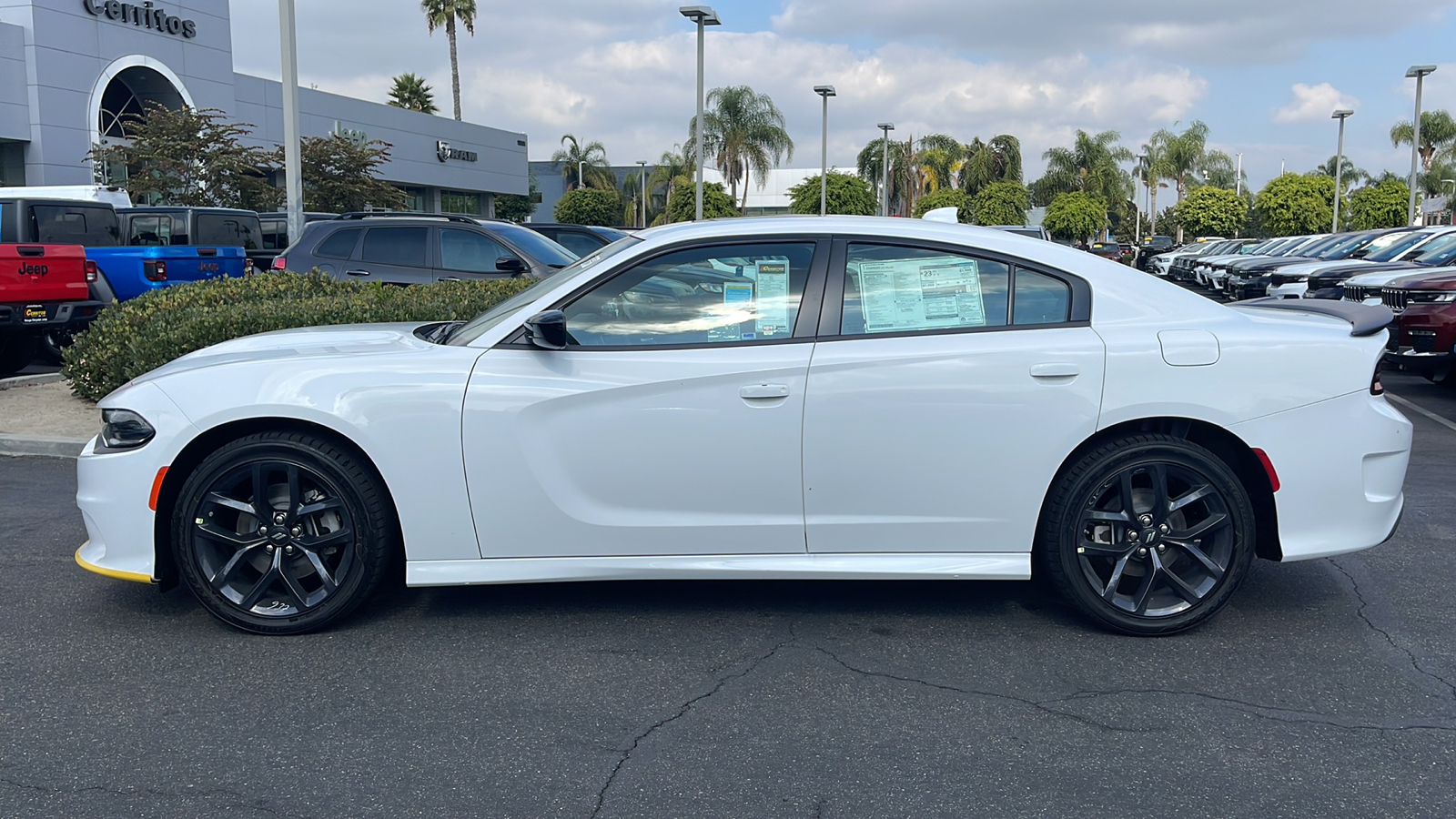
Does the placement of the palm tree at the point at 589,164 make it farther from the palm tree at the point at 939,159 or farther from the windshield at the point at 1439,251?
the windshield at the point at 1439,251

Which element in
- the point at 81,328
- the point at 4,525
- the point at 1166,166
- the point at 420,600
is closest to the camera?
the point at 420,600

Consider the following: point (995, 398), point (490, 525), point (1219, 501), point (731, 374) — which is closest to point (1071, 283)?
point (995, 398)

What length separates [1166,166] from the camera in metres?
72.6

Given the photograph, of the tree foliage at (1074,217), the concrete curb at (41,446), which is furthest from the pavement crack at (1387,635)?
the tree foliage at (1074,217)

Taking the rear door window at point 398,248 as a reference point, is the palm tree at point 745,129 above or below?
above

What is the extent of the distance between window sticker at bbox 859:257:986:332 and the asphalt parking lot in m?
1.19

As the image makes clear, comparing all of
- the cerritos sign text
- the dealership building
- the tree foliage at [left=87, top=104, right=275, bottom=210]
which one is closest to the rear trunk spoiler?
the tree foliage at [left=87, top=104, right=275, bottom=210]

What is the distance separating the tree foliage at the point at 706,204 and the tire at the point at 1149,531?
31.5 m

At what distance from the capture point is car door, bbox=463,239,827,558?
4230 mm

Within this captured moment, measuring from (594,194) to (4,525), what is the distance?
54.9m

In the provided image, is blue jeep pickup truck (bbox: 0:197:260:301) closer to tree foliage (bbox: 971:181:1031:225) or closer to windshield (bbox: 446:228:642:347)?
windshield (bbox: 446:228:642:347)

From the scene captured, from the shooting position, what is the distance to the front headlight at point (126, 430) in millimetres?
4332

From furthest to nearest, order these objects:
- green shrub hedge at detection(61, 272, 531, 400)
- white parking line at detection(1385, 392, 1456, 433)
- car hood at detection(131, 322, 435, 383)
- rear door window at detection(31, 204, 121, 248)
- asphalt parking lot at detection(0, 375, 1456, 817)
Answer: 1. rear door window at detection(31, 204, 121, 248)
2. white parking line at detection(1385, 392, 1456, 433)
3. green shrub hedge at detection(61, 272, 531, 400)
4. car hood at detection(131, 322, 435, 383)
5. asphalt parking lot at detection(0, 375, 1456, 817)

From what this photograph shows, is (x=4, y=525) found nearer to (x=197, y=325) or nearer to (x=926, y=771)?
(x=197, y=325)
